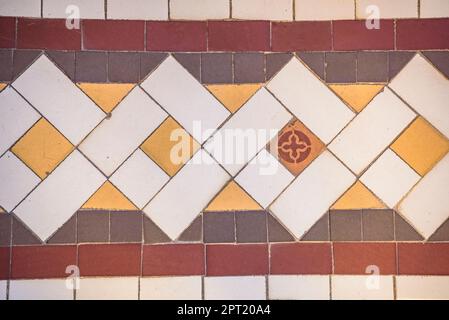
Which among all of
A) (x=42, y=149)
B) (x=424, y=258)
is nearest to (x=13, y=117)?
(x=42, y=149)

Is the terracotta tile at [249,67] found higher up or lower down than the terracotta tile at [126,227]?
higher up

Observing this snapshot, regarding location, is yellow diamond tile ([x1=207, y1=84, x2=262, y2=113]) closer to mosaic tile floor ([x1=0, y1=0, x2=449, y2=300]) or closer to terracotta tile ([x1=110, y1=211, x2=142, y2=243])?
mosaic tile floor ([x1=0, y1=0, x2=449, y2=300])

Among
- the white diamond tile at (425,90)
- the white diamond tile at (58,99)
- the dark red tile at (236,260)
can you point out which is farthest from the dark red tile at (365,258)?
the white diamond tile at (58,99)

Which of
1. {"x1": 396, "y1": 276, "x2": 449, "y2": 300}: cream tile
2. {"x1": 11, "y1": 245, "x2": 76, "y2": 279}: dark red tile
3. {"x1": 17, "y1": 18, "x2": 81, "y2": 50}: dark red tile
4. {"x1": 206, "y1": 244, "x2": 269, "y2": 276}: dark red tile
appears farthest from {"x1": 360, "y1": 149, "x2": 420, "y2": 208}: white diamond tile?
{"x1": 17, "y1": 18, "x2": 81, "y2": 50}: dark red tile

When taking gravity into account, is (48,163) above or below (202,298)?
above

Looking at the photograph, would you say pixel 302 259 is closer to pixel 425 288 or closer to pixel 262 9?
pixel 425 288

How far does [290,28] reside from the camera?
1.88m

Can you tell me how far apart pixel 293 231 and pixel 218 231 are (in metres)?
0.33

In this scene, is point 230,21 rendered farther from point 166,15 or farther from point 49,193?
point 49,193

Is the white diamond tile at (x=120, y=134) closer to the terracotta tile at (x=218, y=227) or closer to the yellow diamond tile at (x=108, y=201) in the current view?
the yellow diamond tile at (x=108, y=201)

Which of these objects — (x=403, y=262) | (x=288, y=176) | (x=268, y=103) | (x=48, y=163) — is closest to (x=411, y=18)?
(x=268, y=103)

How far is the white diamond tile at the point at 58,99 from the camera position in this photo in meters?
1.85

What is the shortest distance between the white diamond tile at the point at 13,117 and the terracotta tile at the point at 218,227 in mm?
895
